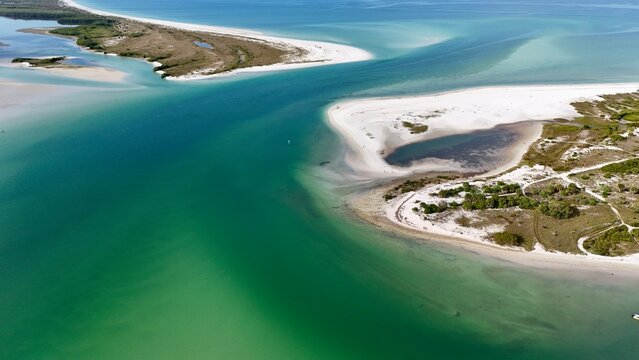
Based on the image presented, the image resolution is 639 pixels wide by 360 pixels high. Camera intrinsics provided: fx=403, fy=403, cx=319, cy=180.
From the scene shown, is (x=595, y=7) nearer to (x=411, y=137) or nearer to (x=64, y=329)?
(x=411, y=137)

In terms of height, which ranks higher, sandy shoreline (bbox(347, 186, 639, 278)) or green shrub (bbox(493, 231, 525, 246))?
green shrub (bbox(493, 231, 525, 246))

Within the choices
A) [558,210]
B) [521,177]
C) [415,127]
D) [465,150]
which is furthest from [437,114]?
[558,210]

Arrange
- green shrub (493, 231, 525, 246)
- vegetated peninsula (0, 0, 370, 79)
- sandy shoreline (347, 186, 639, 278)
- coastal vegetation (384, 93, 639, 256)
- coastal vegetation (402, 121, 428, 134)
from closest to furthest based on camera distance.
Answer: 1. sandy shoreline (347, 186, 639, 278)
2. green shrub (493, 231, 525, 246)
3. coastal vegetation (384, 93, 639, 256)
4. coastal vegetation (402, 121, 428, 134)
5. vegetated peninsula (0, 0, 370, 79)

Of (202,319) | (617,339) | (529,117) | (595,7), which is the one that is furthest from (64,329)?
(595,7)

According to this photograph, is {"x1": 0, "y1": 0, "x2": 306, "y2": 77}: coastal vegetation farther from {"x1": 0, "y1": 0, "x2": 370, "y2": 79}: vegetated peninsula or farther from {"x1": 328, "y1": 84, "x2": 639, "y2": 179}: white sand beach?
{"x1": 328, "y1": 84, "x2": 639, "y2": 179}: white sand beach

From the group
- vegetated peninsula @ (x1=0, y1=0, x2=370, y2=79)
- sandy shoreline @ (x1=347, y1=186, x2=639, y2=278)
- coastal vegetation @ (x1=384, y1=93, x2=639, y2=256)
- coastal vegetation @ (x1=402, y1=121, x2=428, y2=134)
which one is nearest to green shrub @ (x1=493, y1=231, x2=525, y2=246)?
coastal vegetation @ (x1=384, y1=93, x2=639, y2=256)

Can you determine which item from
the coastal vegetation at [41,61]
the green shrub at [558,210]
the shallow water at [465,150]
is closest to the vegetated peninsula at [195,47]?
the coastal vegetation at [41,61]

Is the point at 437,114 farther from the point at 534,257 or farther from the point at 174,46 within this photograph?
the point at 174,46
